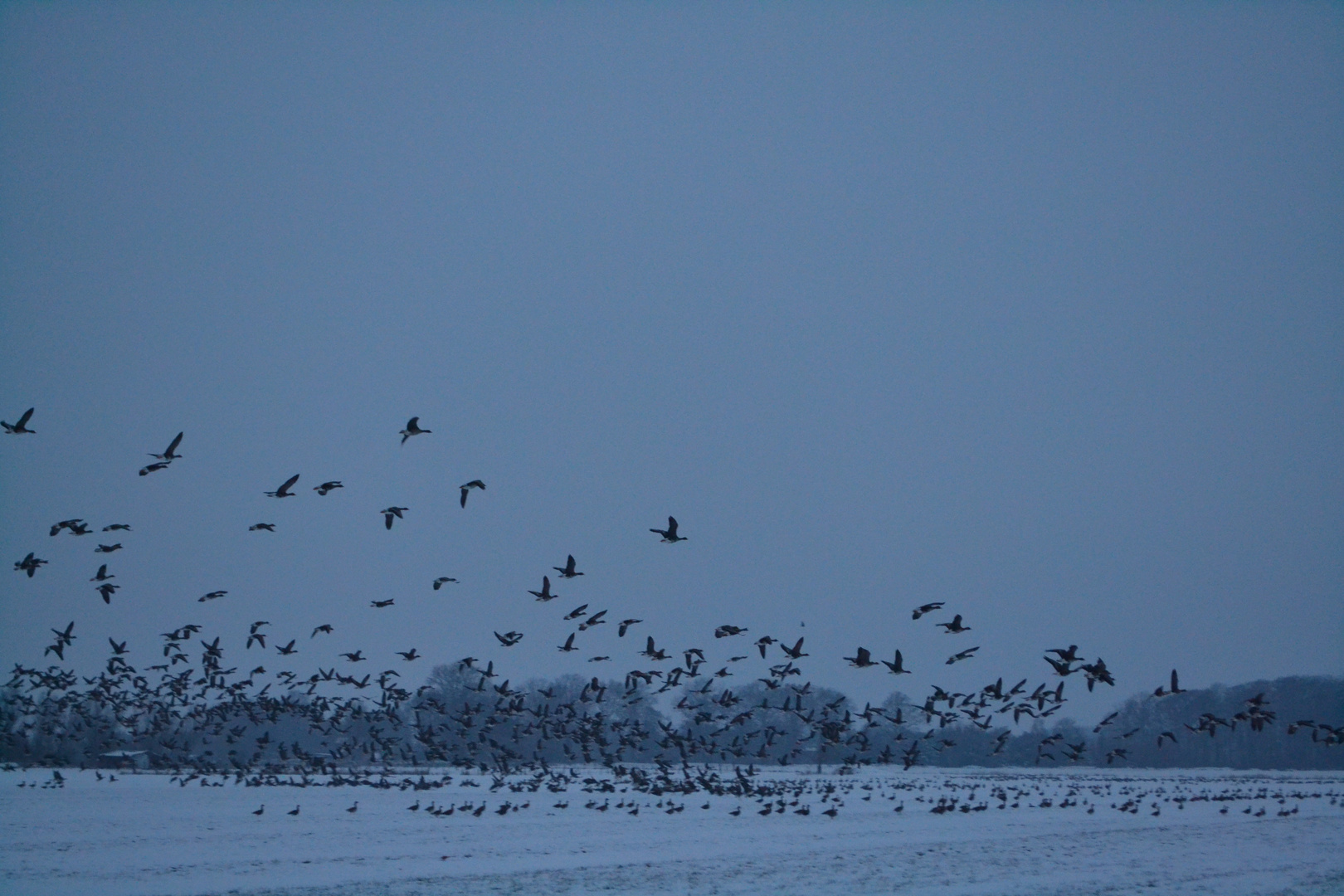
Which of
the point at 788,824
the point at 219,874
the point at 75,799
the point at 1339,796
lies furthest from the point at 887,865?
the point at 1339,796

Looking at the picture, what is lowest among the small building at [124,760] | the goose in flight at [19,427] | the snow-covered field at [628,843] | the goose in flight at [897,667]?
the small building at [124,760]

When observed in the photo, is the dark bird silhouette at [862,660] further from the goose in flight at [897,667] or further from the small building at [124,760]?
the small building at [124,760]

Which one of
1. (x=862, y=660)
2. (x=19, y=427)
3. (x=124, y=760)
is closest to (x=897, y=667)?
(x=862, y=660)

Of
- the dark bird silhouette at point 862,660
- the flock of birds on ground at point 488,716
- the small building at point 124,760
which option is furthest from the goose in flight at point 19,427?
the small building at point 124,760

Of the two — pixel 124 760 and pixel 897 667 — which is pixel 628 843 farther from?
pixel 124 760

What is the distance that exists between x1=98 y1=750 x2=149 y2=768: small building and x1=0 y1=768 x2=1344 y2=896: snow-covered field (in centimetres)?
2241

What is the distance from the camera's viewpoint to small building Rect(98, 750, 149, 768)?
72.8 m

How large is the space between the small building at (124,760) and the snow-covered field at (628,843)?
22.4 meters

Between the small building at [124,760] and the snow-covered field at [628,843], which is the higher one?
the snow-covered field at [628,843]

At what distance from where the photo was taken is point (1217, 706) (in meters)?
134

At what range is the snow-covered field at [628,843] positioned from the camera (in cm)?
2353

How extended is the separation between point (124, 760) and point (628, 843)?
59.0 m

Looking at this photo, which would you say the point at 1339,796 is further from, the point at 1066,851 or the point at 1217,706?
the point at 1217,706

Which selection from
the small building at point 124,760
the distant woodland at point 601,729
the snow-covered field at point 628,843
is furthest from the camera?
the small building at point 124,760
